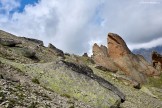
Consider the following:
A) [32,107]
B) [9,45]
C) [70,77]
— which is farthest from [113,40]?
[32,107]

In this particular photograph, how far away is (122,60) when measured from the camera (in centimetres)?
10175

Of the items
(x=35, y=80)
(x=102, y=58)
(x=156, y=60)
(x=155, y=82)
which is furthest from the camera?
(x=156, y=60)

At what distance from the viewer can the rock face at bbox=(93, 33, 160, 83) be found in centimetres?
9850

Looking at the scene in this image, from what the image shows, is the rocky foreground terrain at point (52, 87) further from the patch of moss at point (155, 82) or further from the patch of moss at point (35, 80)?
the patch of moss at point (155, 82)

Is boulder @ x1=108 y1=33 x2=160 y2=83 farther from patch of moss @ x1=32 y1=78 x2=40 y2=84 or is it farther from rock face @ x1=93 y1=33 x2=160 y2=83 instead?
patch of moss @ x1=32 y1=78 x2=40 y2=84

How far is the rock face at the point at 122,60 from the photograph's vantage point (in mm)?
98500

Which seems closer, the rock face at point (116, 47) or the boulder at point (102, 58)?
the boulder at point (102, 58)

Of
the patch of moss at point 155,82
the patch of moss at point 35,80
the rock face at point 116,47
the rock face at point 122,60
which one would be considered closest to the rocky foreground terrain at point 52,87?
the patch of moss at point 35,80

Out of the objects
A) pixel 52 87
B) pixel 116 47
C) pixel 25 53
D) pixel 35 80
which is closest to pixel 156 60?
pixel 116 47

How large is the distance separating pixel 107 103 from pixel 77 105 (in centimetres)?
630

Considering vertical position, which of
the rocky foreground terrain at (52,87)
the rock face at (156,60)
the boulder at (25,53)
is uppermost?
the rock face at (156,60)

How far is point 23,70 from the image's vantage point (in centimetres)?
4147

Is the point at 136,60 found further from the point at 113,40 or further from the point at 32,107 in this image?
the point at 32,107

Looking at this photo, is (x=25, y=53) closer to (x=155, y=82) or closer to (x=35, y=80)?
(x=35, y=80)
